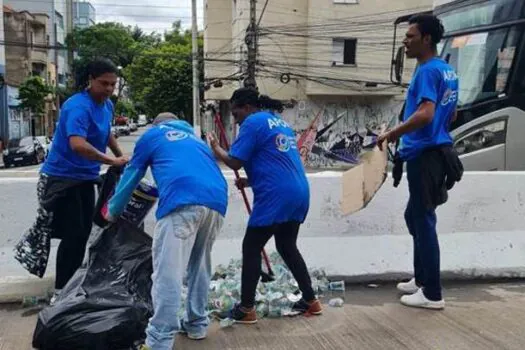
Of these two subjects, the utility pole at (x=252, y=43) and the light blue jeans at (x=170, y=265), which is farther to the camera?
the utility pole at (x=252, y=43)

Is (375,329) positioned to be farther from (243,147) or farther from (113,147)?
(113,147)

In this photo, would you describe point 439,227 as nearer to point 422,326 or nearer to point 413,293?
point 413,293

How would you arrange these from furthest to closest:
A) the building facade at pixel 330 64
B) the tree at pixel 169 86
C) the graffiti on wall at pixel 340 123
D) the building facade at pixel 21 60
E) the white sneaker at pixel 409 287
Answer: the tree at pixel 169 86
the building facade at pixel 21 60
the graffiti on wall at pixel 340 123
the building facade at pixel 330 64
the white sneaker at pixel 409 287

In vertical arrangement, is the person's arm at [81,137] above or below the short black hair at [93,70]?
below

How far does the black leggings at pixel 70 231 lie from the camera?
14.4 feet

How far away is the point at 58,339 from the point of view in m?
3.56

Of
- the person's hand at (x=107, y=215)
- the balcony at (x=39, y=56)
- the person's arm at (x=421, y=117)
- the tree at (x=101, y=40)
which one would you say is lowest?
the person's hand at (x=107, y=215)

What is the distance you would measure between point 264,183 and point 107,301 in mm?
1224

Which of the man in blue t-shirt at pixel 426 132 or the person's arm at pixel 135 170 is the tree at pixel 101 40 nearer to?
the man in blue t-shirt at pixel 426 132

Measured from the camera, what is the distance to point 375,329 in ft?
13.7

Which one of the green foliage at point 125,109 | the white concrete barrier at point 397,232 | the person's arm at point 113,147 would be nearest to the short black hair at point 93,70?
the person's arm at point 113,147

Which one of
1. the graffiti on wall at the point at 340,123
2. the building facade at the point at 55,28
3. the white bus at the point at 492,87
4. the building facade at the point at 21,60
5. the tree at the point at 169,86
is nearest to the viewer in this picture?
the white bus at the point at 492,87

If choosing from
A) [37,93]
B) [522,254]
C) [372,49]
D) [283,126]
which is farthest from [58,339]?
[37,93]

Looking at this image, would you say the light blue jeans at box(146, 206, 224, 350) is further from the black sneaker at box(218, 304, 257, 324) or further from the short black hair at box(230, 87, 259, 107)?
the short black hair at box(230, 87, 259, 107)
